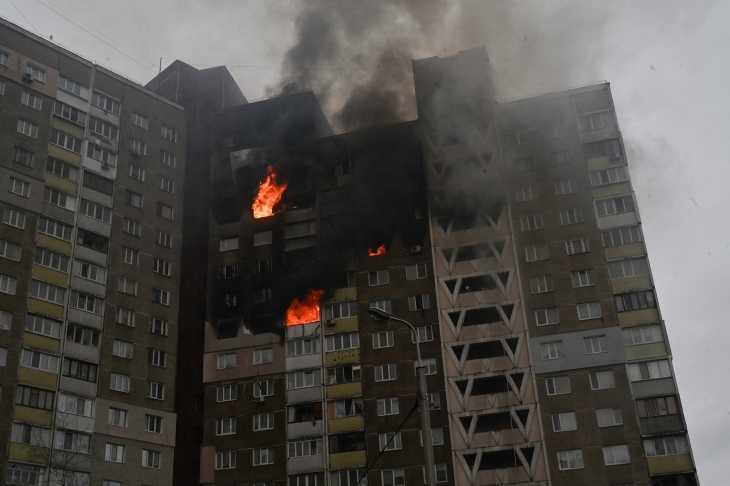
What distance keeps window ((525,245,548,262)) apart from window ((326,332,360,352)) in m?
17.4

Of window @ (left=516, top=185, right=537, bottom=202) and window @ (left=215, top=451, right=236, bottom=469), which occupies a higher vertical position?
window @ (left=516, top=185, right=537, bottom=202)

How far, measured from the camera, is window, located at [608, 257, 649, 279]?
6919 centimetres

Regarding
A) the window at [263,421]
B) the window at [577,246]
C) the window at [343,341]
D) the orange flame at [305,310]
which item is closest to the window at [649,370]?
the window at [577,246]

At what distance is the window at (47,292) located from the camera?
223 feet

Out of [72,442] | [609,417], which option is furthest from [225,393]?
[609,417]

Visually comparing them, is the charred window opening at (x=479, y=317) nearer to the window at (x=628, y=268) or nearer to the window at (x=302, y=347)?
the window at (x=628, y=268)

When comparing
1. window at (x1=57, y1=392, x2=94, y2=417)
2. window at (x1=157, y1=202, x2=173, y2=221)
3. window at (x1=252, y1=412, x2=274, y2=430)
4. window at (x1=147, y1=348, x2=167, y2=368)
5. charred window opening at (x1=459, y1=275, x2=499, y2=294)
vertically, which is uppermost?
window at (x1=157, y1=202, x2=173, y2=221)

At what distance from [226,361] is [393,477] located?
2018cm

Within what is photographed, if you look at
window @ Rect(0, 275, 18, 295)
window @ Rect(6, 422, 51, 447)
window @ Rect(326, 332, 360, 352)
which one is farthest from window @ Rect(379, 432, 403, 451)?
window @ Rect(0, 275, 18, 295)

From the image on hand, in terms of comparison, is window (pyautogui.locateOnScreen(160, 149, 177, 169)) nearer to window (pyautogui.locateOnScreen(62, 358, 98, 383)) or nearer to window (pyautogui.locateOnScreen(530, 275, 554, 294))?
window (pyautogui.locateOnScreen(62, 358, 98, 383))

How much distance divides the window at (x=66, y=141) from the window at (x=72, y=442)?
90.1 ft

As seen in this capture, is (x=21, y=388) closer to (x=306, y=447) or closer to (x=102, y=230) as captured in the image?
(x=102, y=230)

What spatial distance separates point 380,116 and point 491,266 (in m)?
23.4

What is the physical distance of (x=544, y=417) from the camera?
65312 mm
